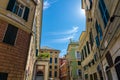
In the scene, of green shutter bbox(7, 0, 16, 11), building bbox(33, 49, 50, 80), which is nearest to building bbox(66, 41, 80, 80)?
building bbox(33, 49, 50, 80)

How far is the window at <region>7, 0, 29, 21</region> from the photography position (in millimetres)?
8872

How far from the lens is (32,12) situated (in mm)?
11133

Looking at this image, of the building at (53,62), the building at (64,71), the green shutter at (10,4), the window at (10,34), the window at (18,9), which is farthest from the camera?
the building at (53,62)

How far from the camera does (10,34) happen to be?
840 cm

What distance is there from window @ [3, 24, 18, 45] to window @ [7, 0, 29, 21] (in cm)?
151

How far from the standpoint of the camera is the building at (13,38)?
7.70m

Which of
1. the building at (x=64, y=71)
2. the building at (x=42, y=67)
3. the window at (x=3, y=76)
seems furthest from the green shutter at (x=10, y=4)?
the building at (x=64, y=71)

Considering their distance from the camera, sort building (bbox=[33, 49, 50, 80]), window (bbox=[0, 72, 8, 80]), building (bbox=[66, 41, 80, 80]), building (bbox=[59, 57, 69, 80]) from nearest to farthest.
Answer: window (bbox=[0, 72, 8, 80])
building (bbox=[33, 49, 50, 80])
building (bbox=[66, 41, 80, 80])
building (bbox=[59, 57, 69, 80])

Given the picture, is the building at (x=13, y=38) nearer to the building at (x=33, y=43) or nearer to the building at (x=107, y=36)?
the building at (x=33, y=43)

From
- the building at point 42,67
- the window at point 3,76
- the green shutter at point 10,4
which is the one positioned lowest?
the window at point 3,76

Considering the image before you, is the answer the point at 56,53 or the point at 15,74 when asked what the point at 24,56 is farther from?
the point at 56,53

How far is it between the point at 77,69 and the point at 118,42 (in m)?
28.1

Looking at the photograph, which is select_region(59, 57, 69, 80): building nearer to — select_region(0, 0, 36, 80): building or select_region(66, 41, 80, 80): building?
select_region(66, 41, 80, 80): building

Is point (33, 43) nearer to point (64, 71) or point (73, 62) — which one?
point (73, 62)
